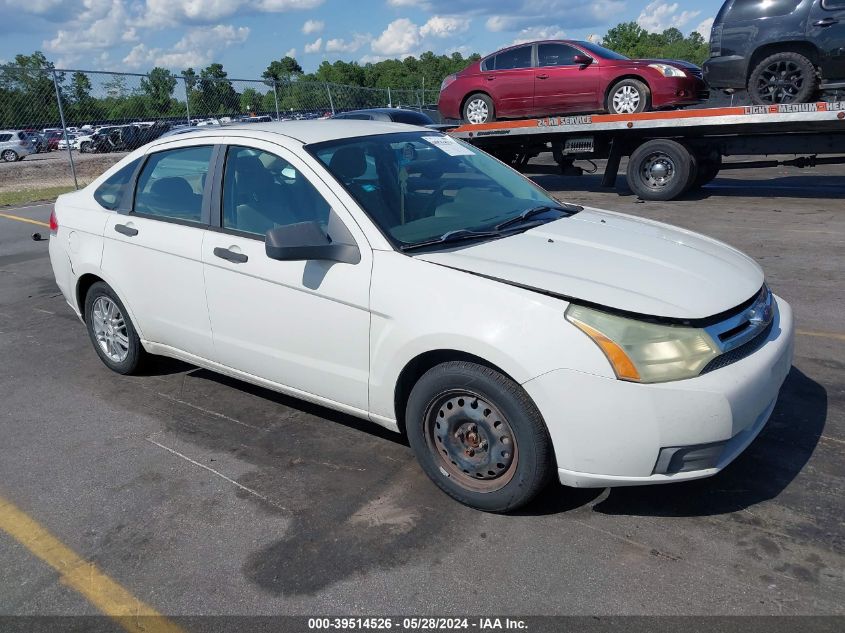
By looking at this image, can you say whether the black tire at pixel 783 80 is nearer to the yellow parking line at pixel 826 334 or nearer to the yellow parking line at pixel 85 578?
the yellow parking line at pixel 826 334

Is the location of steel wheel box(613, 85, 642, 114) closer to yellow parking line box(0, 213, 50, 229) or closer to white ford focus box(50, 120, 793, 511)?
white ford focus box(50, 120, 793, 511)

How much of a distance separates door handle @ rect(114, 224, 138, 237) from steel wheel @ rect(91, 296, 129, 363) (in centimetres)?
→ 52

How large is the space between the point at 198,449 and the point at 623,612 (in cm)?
241

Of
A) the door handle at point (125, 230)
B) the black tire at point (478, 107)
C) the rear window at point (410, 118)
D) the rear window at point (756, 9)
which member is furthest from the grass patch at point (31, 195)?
the rear window at point (756, 9)

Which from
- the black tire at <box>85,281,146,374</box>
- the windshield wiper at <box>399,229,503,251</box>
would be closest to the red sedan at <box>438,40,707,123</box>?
the windshield wiper at <box>399,229,503,251</box>

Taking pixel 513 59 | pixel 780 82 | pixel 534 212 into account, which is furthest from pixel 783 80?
pixel 534 212

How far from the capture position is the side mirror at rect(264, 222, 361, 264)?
3.45 m

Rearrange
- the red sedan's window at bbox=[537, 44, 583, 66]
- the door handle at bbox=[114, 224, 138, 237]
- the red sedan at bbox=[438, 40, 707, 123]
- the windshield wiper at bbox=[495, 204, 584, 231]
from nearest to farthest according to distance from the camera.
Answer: the windshield wiper at bbox=[495, 204, 584, 231]
the door handle at bbox=[114, 224, 138, 237]
the red sedan at bbox=[438, 40, 707, 123]
the red sedan's window at bbox=[537, 44, 583, 66]

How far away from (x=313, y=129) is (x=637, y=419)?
2.47 meters

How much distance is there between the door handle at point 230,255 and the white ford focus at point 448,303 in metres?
0.01

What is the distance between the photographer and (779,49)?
10.5 meters

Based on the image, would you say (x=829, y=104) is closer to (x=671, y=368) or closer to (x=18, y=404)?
(x=671, y=368)

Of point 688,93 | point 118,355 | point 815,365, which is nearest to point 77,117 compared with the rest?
point 688,93

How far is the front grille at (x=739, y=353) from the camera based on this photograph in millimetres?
2908
